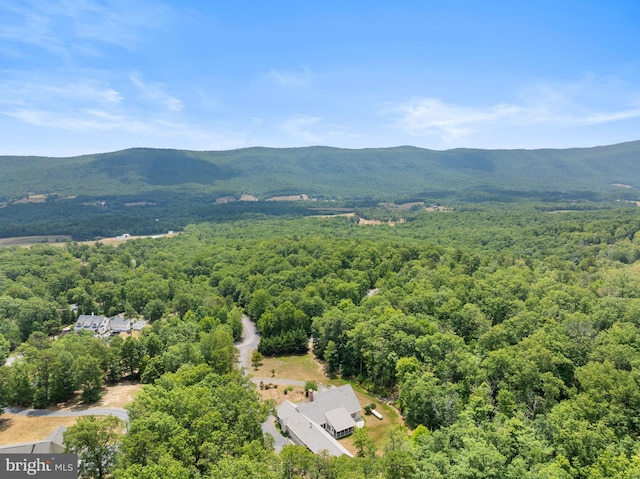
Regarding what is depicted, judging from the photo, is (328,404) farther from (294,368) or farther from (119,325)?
(119,325)

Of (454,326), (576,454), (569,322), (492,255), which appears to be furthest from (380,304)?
(492,255)

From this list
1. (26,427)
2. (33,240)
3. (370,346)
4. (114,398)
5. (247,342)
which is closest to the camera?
(26,427)

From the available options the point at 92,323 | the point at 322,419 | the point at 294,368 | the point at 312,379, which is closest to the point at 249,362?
the point at 294,368

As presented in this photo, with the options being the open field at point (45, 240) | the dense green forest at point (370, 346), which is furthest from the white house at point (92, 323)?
the open field at point (45, 240)

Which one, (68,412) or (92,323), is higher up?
(92,323)

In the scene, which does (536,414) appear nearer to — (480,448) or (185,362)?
(480,448)

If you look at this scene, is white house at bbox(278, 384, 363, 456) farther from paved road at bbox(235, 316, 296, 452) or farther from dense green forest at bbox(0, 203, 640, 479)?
dense green forest at bbox(0, 203, 640, 479)
